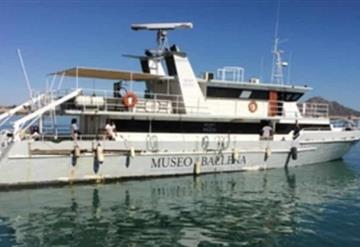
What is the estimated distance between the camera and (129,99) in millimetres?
20453

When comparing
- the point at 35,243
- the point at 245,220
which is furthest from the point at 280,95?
the point at 35,243

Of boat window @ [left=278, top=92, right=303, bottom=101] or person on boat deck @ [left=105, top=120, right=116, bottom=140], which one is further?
boat window @ [left=278, top=92, right=303, bottom=101]

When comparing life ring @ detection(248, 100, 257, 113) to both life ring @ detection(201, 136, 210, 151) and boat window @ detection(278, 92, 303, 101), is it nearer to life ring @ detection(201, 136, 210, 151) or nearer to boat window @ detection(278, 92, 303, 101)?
boat window @ detection(278, 92, 303, 101)

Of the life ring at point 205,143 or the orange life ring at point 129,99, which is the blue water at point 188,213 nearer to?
the life ring at point 205,143

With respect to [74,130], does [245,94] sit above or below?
above

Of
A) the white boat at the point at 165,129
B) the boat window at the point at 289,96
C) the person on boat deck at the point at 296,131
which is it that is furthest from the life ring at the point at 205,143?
the boat window at the point at 289,96

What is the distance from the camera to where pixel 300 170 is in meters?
24.5

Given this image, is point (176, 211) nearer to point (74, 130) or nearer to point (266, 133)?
point (74, 130)

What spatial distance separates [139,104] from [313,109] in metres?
11.4

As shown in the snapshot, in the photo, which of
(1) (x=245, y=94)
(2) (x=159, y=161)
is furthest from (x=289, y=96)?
(2) (x=159, y=161)

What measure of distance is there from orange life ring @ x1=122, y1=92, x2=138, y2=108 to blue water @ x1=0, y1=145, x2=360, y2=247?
3416mm

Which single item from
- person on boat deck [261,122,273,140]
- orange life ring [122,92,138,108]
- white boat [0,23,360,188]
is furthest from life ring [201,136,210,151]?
orange life ring [122,92,138,108]

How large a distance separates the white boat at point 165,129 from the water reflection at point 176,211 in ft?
2.98

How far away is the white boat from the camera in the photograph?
18828mm
